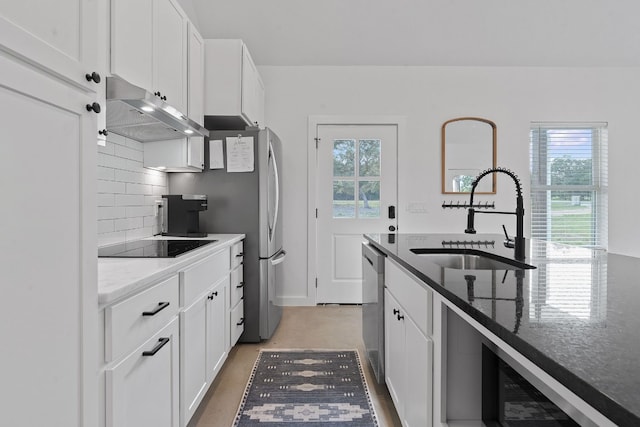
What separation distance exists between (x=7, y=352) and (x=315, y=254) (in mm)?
3149

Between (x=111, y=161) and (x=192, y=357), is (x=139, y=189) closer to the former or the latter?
(x=111, y=161)

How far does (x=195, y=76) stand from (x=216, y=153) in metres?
0.58

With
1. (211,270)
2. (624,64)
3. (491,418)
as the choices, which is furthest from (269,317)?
(624,64)

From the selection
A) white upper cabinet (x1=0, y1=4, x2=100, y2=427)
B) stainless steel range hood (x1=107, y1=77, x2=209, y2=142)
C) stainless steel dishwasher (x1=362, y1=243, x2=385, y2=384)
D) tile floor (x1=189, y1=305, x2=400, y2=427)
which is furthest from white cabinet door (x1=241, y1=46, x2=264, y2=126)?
white upper cabinet (x1=0, y1=4, x2=100, y2=427)

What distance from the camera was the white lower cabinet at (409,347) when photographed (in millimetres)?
1100

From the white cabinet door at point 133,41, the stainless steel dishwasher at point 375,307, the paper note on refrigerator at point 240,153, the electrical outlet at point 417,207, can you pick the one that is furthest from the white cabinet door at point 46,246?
the electrical outlet at point 417,207

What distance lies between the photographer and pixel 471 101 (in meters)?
3.80

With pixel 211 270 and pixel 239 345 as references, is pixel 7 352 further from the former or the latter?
pixel 239 345

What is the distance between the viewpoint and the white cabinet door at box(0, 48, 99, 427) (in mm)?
637

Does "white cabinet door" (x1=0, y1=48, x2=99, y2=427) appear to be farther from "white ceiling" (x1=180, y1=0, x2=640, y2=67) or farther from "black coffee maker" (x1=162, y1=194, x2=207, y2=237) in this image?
"white ceiling" (x1=180, y1=0, x2=640, y2=67)

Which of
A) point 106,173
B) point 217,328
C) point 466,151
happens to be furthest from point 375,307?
point 466,151

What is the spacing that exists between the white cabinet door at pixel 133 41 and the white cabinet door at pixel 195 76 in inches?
22.8

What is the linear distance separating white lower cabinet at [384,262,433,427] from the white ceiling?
8.94 ft

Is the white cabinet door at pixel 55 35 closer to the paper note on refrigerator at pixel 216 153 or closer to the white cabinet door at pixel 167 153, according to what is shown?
the white cabinet door at pixel 167 153
